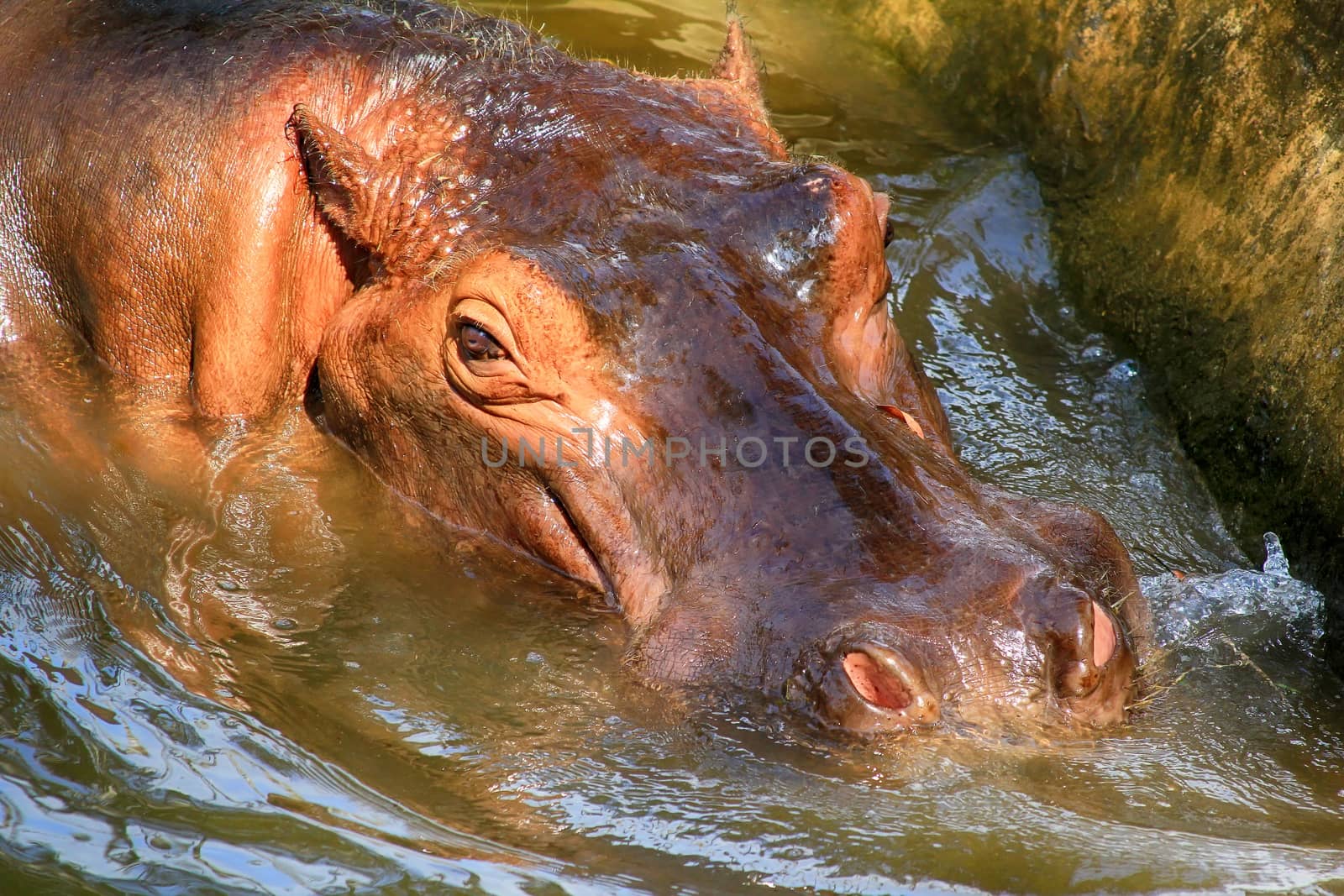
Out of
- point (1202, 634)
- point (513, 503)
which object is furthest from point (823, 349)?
point (1202, 634)

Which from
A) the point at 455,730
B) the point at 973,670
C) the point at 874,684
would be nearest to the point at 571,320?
the point at 455,730

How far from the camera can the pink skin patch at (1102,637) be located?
129 inches

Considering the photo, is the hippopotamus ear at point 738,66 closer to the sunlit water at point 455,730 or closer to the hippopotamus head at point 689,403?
the hippopotamus head at point 689,403

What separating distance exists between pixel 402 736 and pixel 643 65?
4.91 meters

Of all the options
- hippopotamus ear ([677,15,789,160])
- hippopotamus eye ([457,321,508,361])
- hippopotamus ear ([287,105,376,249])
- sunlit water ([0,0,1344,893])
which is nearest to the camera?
sunlit water ([0,0,1344,893])

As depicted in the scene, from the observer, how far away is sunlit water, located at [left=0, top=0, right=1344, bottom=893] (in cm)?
310

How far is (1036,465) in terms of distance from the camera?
214 inches

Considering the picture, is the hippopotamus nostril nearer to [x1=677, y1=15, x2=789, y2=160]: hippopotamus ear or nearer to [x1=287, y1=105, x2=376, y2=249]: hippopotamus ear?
[x1=677, y1=15, x2=789, y2=160]: hippopotamus ear

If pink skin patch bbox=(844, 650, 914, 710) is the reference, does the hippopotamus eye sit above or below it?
above

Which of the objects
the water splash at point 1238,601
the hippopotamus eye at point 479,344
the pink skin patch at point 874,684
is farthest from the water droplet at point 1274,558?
the hippopotamus eye at point 479,344

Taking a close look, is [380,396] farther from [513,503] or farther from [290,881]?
[290,881]

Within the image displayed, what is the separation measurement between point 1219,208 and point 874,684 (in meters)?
3.49

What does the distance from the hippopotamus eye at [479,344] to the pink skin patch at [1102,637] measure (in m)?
1.70

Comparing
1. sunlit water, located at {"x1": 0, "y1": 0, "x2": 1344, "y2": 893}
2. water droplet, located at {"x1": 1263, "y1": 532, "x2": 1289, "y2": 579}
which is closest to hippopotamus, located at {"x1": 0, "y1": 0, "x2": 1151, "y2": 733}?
sunlit water, located at {"x1": 0, "y1": 0, "x2": 1344, "y2": 893}
